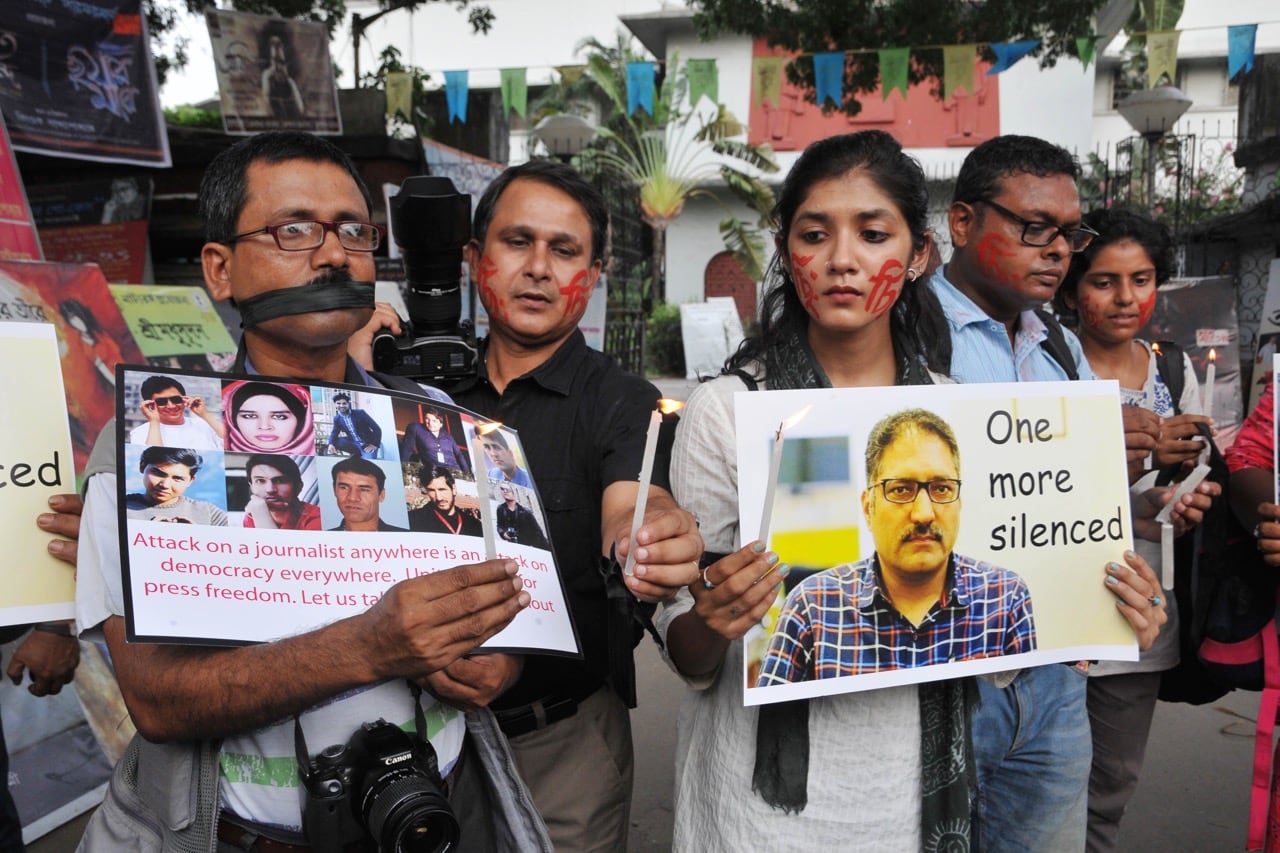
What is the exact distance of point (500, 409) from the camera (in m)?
2.03

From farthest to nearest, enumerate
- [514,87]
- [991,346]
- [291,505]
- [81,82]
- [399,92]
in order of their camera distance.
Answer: [514,87], [399,92], [81,82], [991,346], [291,505]

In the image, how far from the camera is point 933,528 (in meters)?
1.57

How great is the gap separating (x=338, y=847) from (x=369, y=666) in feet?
0.87

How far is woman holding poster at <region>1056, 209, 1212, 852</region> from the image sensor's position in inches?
95.9

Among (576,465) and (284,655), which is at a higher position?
(576,465)

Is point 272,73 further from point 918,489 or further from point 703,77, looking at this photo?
point 918,489

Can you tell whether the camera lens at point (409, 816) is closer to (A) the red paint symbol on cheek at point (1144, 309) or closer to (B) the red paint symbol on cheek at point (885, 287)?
(B) the red paint symbol on cheek at point (885, 287)

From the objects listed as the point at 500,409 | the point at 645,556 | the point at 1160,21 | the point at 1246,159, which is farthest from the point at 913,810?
the point at 1246,159

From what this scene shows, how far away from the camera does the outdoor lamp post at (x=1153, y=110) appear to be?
8.63 metres

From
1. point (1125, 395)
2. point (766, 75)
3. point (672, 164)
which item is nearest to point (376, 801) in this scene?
point (1125, 395)

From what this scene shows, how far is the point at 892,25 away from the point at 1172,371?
689 cm

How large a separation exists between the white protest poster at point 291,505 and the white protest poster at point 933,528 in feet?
1.32

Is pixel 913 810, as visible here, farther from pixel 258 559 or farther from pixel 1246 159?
pixel 1246 159

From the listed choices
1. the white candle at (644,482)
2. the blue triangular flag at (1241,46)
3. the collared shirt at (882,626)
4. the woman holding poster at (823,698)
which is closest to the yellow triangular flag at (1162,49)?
the blue triangular flag at (1241,46)
